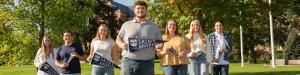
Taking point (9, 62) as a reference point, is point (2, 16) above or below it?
above

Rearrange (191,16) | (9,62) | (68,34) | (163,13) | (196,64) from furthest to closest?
(9,62) < (163,13) < (191,16) < (196,64) < (68,34)

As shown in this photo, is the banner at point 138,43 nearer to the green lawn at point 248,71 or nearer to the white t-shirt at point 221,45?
the white t-shirt at point 221,45

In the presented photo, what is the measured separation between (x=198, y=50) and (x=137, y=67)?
171 inches

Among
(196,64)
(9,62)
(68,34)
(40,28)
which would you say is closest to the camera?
(68,34)

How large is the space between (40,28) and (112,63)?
32012mm

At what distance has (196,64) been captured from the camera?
41.1 ft

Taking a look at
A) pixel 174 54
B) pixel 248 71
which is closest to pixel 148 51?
pixel 174 54

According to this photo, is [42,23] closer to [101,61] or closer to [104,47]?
[104,47]

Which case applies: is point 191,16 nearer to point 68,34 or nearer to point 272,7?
point 272,7

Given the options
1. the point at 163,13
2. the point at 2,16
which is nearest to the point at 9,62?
the point at 2,16

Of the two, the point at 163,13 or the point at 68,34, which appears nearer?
the point at 68,34

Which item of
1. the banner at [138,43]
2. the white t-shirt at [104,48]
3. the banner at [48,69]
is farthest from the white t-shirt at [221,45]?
the banner at [138,43]

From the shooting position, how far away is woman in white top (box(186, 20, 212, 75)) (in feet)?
40.9

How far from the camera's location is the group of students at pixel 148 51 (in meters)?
8.43
